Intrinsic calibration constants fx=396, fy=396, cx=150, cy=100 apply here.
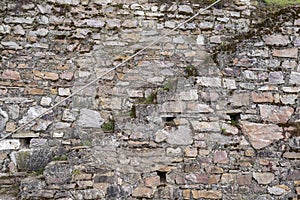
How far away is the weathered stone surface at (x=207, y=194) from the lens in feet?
12.5

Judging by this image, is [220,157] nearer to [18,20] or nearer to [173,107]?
[173,107]

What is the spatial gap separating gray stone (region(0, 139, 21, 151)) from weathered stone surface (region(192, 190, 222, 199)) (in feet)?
5.86

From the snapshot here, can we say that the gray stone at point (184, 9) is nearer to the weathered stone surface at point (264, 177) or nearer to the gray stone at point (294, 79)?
the gray stone at point (294, 79)

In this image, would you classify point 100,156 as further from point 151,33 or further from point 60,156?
point 151,33

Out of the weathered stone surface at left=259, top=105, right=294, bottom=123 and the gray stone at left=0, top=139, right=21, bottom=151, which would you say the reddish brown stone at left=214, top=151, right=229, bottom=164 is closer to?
the weathered stone surface at left=259, top=105, right=294, bottom=123

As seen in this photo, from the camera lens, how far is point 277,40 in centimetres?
422

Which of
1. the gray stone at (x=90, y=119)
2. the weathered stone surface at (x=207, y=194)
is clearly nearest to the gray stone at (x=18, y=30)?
the gray stone at (x=90, y=119)

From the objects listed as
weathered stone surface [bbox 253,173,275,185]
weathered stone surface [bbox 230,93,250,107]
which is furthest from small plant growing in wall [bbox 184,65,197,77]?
weathered stone surface [bbox 253,173,275,185]

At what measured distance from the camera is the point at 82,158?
12.4 ft

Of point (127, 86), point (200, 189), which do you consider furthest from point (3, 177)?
point (200, 189)

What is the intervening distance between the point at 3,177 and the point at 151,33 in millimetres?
2125

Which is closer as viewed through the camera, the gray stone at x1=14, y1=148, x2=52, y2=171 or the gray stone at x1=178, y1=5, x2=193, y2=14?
the gray stone at x1=14, y1=148, x2=52, y2=171

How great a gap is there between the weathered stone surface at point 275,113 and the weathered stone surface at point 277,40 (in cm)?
69

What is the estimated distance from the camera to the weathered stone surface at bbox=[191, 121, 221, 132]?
396 cm
